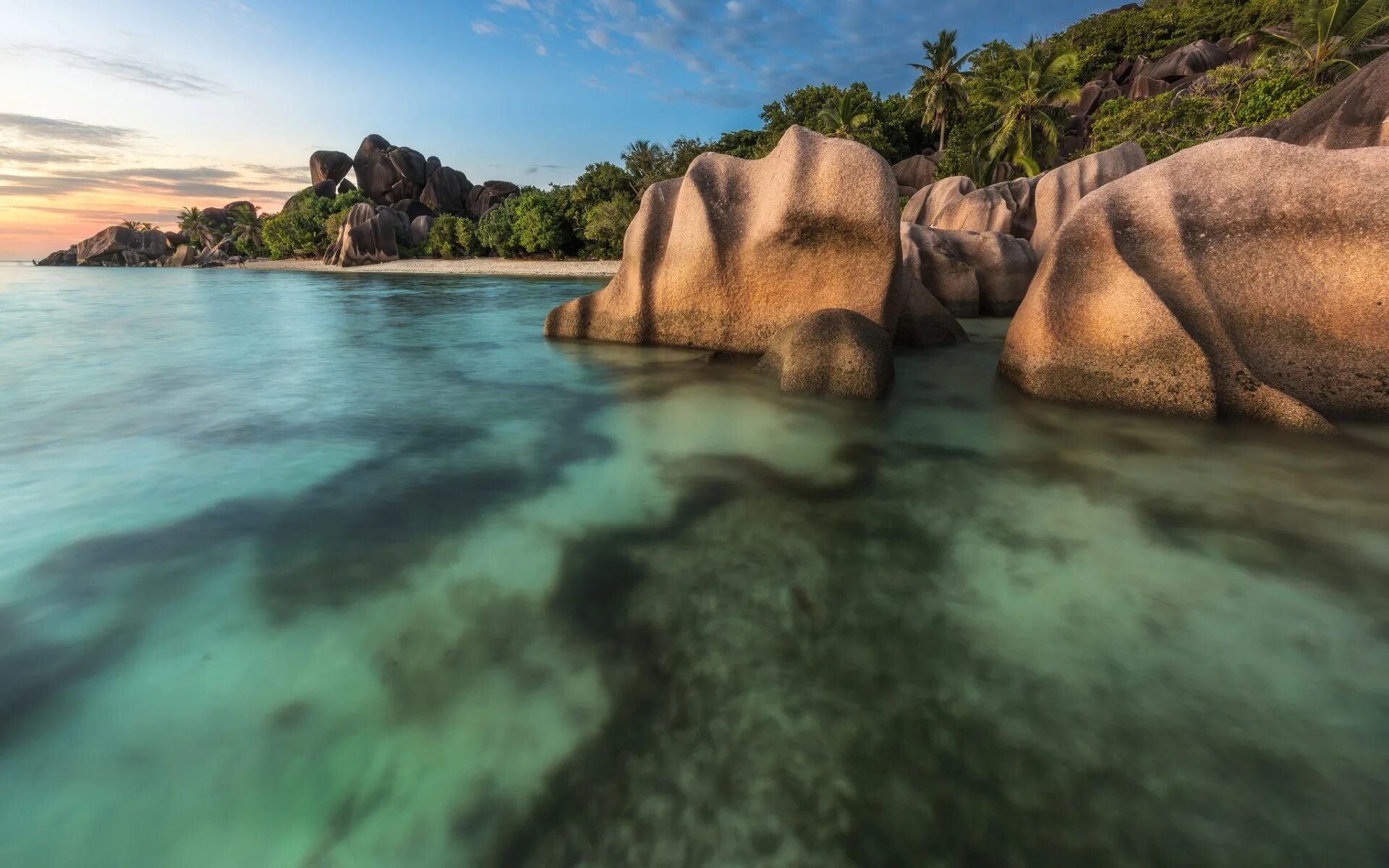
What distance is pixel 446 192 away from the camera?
53.1 meters

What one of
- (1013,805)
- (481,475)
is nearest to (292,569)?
(481,475)

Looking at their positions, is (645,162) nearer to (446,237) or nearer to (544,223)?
(544,223)

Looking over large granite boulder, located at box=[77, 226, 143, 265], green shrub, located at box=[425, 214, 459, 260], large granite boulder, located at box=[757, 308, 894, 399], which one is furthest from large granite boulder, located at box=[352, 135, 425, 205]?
large granite boulder, located at box=[757, 308, 894, 399]

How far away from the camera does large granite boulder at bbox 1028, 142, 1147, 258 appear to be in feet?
43.8

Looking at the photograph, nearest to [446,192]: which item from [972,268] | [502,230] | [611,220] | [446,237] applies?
[446,237]

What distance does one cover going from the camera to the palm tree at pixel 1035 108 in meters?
26.6

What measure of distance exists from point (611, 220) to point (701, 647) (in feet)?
100.0

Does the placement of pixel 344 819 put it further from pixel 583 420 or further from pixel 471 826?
pixel 583 420

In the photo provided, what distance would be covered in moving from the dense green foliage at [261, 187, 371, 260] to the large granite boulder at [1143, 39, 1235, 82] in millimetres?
53152

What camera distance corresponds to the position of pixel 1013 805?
1.69 meters

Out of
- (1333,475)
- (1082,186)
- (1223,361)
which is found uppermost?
(1082,186)

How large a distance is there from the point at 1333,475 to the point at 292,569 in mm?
5968

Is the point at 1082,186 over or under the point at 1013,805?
over

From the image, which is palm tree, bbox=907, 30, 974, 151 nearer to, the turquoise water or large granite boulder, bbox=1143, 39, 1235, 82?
large granite boulder, bbox=1143, 39, 1235, 82
